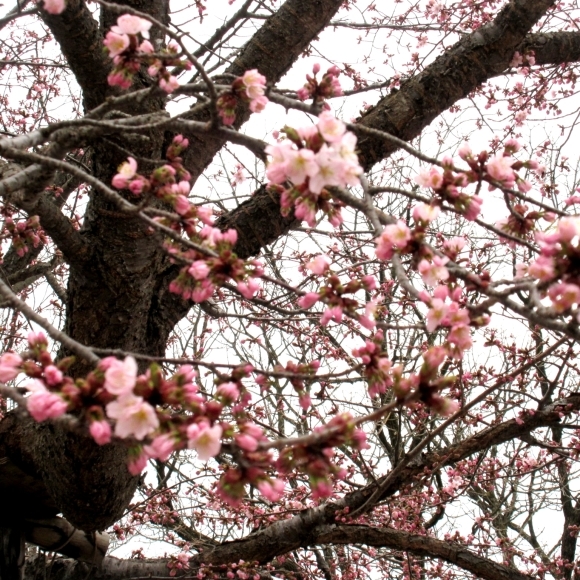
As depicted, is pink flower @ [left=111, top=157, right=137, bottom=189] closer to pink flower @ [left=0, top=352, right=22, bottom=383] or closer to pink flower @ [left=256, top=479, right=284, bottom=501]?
pink flower @ [left=0, top=352, right=22, bottom=383]

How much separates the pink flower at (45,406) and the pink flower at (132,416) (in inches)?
3.1

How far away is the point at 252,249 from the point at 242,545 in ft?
5.84

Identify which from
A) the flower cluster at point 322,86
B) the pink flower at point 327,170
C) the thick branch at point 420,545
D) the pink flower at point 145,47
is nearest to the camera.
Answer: the pink flower at point 327,170

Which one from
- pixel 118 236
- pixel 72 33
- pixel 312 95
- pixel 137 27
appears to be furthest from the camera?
pixel 118 236

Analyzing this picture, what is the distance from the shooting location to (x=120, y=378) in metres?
0.90

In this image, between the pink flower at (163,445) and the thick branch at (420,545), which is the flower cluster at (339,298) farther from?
the thick branch at (420,545)

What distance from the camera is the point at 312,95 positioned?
159 cm

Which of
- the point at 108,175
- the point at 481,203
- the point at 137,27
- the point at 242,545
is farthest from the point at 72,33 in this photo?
the point at 242,545

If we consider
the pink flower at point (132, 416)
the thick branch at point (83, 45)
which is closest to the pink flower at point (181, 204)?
the pink flower at point (132, 416)

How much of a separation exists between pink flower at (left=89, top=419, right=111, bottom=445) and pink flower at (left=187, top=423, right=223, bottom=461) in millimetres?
131

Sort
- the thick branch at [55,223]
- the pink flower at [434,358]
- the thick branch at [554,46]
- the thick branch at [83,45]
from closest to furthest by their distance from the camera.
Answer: the pink flower at [434,358], the thick branch at [55,223], the thick branch at [83,45], the thick branch at [554,46]

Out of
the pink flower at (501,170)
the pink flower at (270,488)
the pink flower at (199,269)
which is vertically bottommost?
the pink flower at (270,488)

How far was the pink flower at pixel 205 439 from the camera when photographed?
0.86m

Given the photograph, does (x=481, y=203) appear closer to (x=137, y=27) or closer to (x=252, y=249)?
(x=137, y=27)
